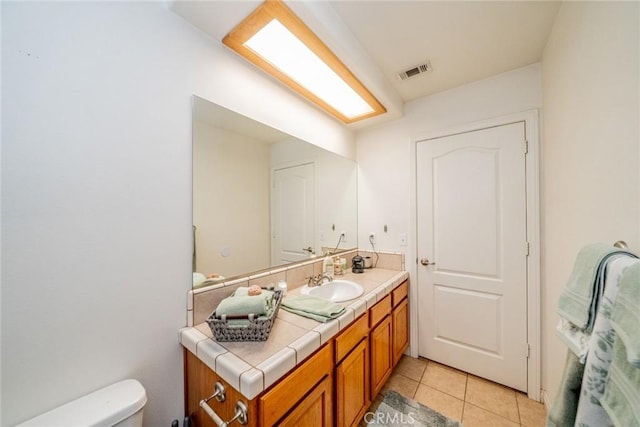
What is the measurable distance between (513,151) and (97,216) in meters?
2.46

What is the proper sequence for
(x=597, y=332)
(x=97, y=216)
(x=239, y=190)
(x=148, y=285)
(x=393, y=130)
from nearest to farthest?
1. (x=597, y=332)
2. (x=97, y=216)
3. (x=148, y=285)
4. (x=239, y=190)
5. (x=393, y=130)

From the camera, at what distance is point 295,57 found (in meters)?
1.35

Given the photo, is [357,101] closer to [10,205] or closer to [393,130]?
[393,130]

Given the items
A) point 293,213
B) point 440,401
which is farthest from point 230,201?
point 440,401

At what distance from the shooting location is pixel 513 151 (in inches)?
65.2

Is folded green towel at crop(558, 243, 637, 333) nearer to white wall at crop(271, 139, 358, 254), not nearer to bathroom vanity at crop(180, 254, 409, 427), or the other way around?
bathroom vanity at crop(180, 254, 409, 427)

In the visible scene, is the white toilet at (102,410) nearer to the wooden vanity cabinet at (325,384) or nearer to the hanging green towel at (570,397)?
the wooden vanity cabinet at (325,384)

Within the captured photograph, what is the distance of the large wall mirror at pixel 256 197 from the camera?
1.18m

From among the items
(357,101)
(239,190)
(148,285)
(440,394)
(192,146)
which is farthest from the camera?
(357,101)

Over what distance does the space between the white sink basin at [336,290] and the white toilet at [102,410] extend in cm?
93

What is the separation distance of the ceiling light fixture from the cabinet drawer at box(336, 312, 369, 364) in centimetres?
156

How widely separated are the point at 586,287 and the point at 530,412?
1.43 m

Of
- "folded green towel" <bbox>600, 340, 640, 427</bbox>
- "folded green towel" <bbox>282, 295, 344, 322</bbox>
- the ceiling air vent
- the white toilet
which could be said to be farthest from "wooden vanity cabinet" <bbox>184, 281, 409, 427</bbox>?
the ceiling air vent

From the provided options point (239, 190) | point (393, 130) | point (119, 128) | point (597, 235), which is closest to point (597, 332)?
point (597, 235)
